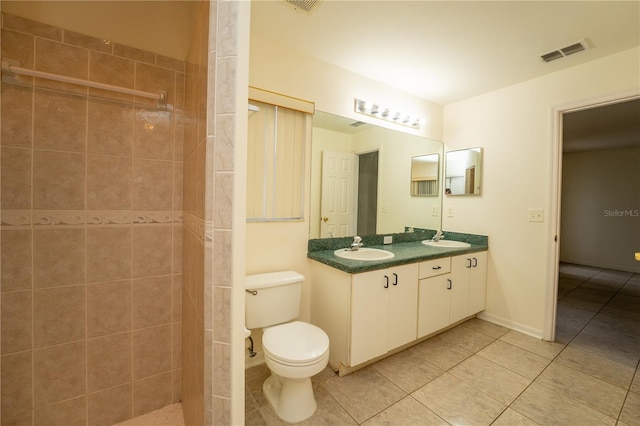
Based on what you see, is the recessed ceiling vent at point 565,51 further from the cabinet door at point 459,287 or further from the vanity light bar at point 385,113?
the cabinet door at point 459,287

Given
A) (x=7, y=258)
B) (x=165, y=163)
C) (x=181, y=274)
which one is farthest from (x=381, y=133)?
(x=7, y=258)

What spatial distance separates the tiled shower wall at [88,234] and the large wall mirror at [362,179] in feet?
3.38

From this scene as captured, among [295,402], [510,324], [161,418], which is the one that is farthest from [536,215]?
[161,418]

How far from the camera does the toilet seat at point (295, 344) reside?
1332 mm

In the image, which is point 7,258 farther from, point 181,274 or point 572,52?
point 572,52

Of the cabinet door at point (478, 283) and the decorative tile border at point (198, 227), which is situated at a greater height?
the decorative tile border at point (198, 227)

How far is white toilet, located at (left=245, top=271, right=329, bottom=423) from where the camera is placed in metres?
1.34

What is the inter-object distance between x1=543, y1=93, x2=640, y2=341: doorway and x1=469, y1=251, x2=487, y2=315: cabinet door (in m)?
0.50

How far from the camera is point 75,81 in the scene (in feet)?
4.05

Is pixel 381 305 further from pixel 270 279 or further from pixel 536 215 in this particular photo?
pixel 536 215

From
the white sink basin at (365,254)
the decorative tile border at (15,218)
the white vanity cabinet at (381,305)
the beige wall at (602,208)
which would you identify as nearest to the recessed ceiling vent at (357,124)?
the white sink basin at (365,254)

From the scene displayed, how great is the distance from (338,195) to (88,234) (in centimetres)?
165

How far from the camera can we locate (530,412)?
147 cm

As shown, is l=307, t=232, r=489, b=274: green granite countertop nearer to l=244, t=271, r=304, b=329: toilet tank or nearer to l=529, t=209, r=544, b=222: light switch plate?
l=244, t=271, r=304, b=329: toilet tank
